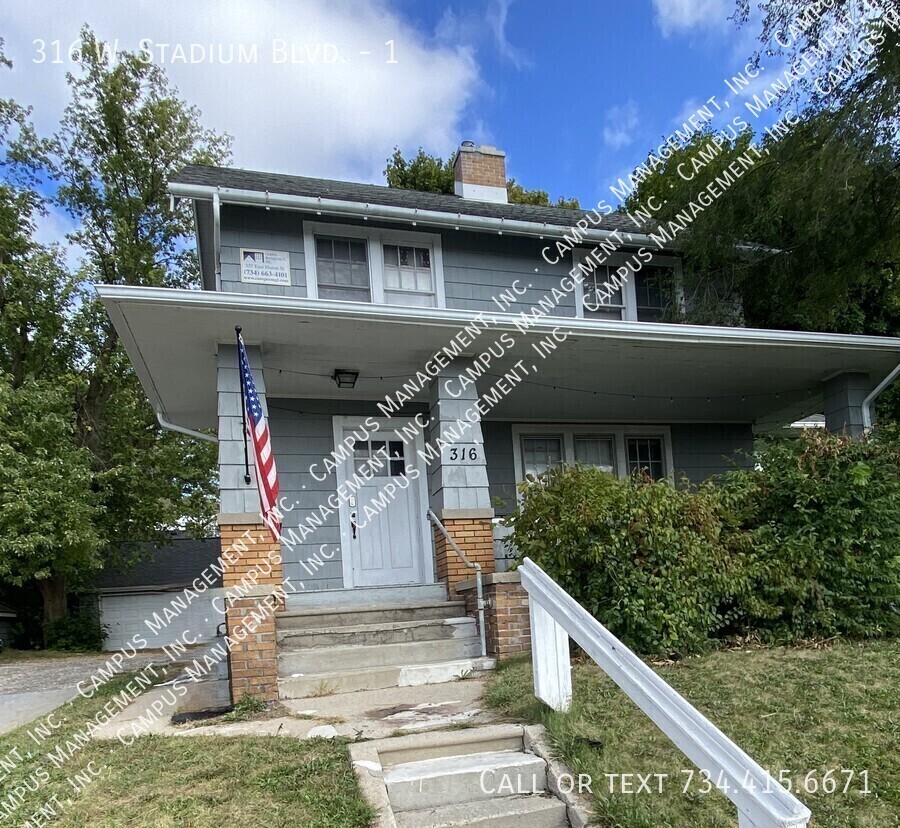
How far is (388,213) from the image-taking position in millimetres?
9383

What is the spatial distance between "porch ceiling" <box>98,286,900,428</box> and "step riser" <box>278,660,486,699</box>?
3.17 m

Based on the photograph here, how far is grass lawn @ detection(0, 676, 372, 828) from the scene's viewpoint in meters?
3.38

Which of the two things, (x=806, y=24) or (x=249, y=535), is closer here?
(x=249, y=535)

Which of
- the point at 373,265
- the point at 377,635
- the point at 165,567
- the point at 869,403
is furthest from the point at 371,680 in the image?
the point at 165,567

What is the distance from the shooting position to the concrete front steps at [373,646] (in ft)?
19.2

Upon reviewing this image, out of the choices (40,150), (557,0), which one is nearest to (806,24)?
(557,0)

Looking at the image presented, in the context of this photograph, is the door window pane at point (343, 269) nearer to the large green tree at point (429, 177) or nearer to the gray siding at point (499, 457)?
the gray siding at point (499, 457)

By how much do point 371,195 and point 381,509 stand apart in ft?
14.5

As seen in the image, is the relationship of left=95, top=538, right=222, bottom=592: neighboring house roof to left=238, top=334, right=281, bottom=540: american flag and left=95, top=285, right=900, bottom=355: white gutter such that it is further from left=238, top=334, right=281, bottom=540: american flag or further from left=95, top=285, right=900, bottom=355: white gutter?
left=95, top=285, right=900, bottom=355: white gutter

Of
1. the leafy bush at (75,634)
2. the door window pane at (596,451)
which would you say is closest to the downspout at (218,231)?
the door window pane at (596,451)

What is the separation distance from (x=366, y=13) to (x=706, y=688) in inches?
353

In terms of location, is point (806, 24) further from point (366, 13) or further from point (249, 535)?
point (249, 535)

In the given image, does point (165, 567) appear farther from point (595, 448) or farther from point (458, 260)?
point (458, 260)

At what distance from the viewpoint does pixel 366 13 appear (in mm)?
9594
